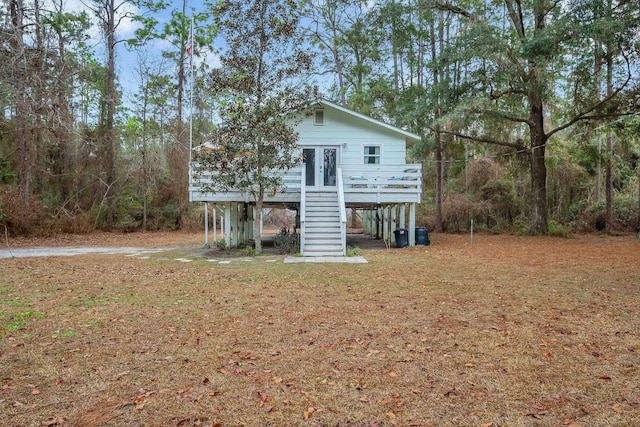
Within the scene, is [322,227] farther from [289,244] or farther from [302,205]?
[289,244]

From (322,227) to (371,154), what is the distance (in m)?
4.34

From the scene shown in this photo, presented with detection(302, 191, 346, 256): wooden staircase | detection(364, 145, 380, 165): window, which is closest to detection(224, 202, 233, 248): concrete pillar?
detection(302, 191, 346, 256): wooden staircase

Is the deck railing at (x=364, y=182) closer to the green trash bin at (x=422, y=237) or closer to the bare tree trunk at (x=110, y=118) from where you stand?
the green trash bin at (x=422, y=237)

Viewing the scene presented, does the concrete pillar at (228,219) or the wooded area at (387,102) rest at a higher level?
the wooded area at (387,102)

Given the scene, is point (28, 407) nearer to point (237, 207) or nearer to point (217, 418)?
point (217, 418)

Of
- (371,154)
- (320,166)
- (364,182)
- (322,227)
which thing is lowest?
(322,227)

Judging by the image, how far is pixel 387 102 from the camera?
2220cm

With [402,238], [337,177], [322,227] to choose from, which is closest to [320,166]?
[337,177]

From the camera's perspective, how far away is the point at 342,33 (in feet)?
84.6

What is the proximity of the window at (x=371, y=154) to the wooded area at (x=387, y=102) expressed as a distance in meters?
2.23

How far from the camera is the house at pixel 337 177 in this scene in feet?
44.0

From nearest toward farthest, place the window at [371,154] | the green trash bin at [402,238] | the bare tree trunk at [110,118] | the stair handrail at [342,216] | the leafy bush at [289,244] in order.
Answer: the stair handrail at [342,216], the leafy bush at [289,244], the green trash bin at [402,238], the window at [371,154], the bare tree trunk at [110,118]

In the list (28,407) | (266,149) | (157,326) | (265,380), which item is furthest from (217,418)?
(266,149)

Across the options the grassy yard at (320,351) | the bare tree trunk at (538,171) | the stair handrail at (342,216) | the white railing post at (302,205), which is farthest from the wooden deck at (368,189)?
the bare tree trunk at (538,171)
